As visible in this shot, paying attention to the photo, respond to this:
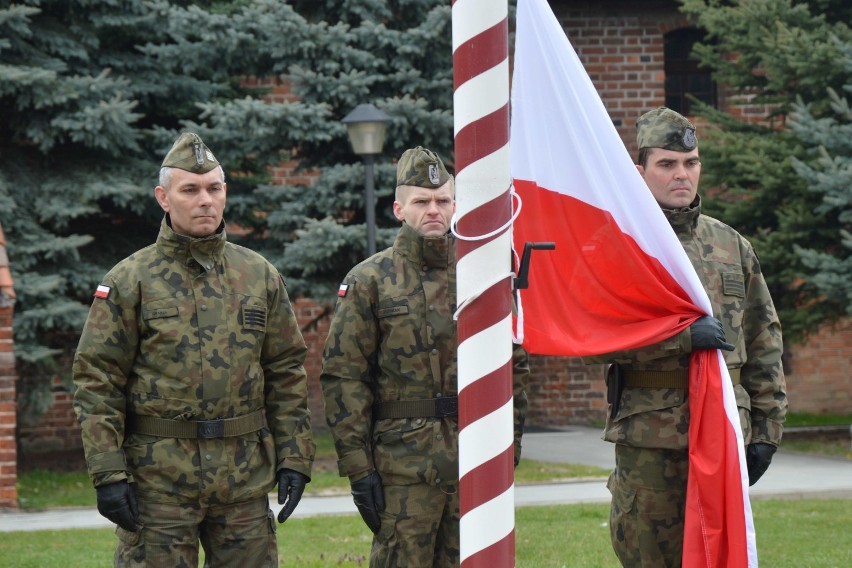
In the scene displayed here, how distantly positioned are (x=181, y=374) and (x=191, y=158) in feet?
2.84

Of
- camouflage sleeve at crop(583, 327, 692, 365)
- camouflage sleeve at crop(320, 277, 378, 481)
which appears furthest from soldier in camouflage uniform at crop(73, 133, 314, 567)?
camouflage sleeve at crop(583, 327, 692, 365)

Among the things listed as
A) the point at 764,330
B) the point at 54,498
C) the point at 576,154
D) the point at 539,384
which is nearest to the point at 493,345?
the point at 576,154

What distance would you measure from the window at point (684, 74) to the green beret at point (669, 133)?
475 inches

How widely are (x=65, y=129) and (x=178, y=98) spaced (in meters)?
1.45

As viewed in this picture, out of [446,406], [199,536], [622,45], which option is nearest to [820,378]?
[622,45]

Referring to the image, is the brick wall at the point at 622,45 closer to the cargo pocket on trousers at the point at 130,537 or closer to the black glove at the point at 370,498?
the black glove at the point at 370,498

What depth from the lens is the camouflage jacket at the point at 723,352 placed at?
5625 mm

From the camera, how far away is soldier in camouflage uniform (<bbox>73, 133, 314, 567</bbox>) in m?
5.21

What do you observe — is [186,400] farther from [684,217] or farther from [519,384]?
[684,217]

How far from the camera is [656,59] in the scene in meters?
17.0

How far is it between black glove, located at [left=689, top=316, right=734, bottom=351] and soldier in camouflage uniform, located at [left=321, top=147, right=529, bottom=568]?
2.48 ft

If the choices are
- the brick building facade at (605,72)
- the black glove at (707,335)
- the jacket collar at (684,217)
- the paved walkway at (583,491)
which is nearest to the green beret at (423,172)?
the jacket collar at (684,217)

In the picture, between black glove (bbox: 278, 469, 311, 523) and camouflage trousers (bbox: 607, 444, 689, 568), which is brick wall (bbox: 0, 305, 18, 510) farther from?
camouflage trousers (bbox: 607, 444, 689, 568)

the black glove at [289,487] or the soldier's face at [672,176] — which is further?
the soldier's face at [672,176]
